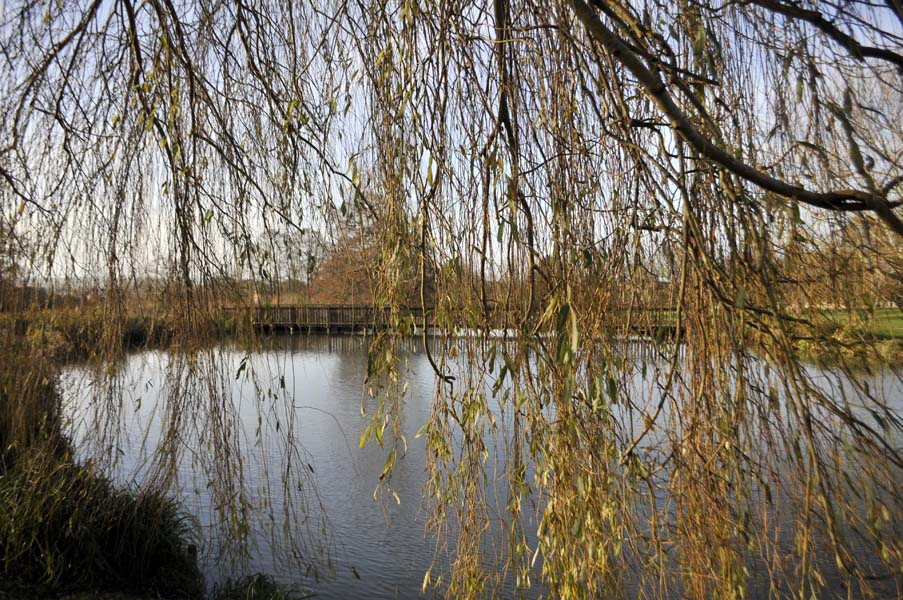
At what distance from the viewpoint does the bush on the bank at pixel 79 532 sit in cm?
288

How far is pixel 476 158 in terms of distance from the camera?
163 centimetres

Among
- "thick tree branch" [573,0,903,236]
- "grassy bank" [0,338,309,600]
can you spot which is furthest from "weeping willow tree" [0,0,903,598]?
"grassy bank" [0,338,309,600]

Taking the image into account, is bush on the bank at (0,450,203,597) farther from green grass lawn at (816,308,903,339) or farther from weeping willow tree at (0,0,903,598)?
green grass lawn at (816,308,903,339)

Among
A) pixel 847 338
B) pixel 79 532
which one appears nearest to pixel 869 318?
pixel 847 338

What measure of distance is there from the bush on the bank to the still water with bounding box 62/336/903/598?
15 centimetres

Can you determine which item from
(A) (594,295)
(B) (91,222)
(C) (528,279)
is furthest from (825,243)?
(B) (91,222)

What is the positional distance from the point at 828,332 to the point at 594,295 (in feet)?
1.88

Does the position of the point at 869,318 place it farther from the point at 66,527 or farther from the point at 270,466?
the point at 270,466

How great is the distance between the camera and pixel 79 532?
298 centimetres

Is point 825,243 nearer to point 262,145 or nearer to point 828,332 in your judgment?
point 828,332

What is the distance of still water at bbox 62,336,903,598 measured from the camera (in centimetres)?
262

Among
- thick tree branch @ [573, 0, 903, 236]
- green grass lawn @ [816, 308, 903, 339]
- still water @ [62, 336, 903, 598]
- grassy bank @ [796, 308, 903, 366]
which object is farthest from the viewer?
still water @ [62, 336, 903, 598]

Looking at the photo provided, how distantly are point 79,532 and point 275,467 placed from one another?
2.15 m

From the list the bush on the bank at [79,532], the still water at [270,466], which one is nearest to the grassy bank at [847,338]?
the still water at [270,466]
